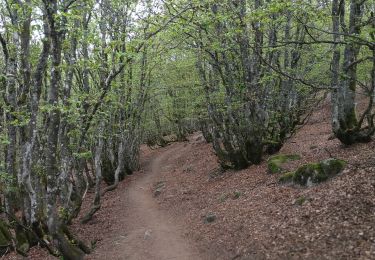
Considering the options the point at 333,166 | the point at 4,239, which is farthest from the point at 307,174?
the point at 4,239

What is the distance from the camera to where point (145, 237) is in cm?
1213

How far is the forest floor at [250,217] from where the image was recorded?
7699 mm

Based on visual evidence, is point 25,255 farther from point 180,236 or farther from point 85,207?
point 85,207

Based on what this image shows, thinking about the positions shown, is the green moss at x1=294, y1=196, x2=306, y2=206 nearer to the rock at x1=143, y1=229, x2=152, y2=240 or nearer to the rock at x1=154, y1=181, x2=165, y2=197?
the rock at x1=143, y1=229, x2=152, y2=240

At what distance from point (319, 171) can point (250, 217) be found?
8.61 ft

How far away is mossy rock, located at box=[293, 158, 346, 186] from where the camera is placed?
10258 millimetres

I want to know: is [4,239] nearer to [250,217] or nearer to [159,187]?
[250,217]

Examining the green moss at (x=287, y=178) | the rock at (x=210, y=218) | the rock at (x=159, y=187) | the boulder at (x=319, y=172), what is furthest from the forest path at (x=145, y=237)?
the boulder at (x=319, y=172)

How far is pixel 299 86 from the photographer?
62.1 feet

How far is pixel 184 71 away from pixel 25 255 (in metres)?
17.7

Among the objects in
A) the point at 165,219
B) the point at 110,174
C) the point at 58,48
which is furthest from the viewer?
the point at 110,174

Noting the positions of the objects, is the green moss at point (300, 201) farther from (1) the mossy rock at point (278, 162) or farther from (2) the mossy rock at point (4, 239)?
(2) the mossy rock at point (4, 239)

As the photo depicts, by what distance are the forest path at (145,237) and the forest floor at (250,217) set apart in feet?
0.12

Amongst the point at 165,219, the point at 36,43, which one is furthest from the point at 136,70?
the point at 165,219
